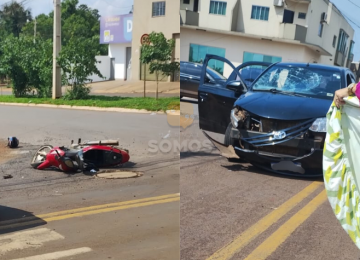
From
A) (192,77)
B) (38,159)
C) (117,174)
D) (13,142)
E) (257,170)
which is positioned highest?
(192,77)

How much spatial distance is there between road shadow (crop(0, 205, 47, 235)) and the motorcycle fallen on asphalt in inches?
70.4

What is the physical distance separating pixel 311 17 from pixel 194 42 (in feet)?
1.67

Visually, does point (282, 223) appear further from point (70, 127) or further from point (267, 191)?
point (70, 127)

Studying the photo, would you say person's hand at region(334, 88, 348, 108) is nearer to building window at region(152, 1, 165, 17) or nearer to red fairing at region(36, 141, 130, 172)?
building window at region(152, 1, 165, 17)

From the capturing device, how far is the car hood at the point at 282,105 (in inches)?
75.7

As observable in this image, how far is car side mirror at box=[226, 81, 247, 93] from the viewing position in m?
1.96

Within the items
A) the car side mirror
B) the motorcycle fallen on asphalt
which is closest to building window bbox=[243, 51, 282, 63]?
the car side mirror

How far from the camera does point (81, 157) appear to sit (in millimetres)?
6875

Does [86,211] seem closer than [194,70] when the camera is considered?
No

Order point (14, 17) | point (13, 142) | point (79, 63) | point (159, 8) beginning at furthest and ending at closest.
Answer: point (79, 63)
point (13, 142)
point (14, 17)
point (159, 8)

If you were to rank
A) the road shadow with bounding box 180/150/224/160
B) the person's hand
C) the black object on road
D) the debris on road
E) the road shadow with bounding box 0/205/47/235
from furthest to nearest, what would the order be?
the black object on road → the debris on road → the road shadow with bounding box 0/205/47/235 → the road shadow with bounding box 180/150/224/160 → the person's hand

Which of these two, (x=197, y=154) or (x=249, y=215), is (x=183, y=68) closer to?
(x=197, y=154)

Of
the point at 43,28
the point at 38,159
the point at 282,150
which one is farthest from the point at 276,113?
the point at 43,28

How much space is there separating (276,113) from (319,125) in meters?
0.18
